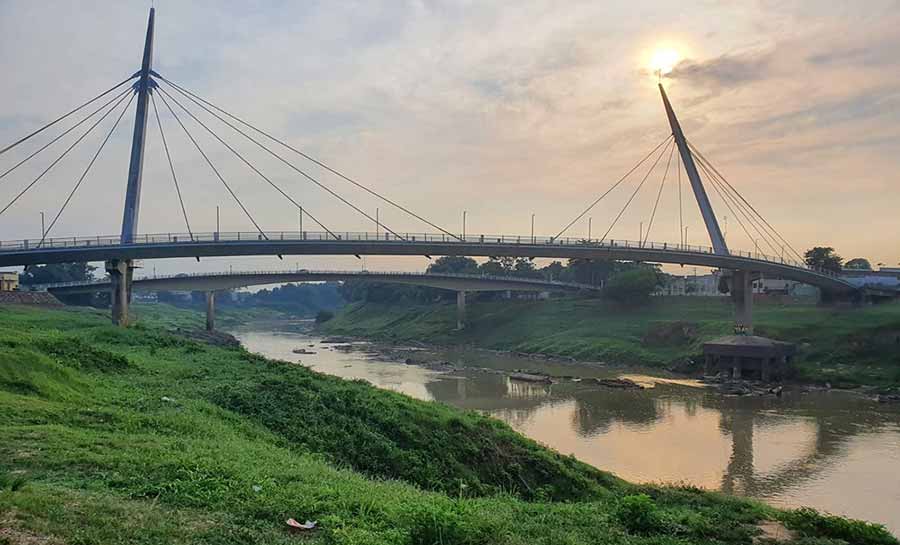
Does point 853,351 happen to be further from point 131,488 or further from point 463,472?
point 131,488

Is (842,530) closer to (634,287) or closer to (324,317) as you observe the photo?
(634,287)

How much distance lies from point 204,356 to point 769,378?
3402 cm

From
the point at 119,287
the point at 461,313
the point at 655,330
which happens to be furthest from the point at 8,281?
the point at 655,330

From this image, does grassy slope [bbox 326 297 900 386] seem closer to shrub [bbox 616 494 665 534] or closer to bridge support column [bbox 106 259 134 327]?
bridge support column [bbox 106 259 134 327]

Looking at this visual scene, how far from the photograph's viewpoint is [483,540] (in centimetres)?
768

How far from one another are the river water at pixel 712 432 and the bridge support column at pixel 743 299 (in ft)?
33.8

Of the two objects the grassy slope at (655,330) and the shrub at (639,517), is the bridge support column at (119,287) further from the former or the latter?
the shrub at (639,517)

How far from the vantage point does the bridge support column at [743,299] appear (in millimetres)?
51906

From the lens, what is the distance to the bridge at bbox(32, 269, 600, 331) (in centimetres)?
6638

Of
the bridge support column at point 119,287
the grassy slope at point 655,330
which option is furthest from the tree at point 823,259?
the bridge support column at point 119,287

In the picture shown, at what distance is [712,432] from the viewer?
28234 millimetres

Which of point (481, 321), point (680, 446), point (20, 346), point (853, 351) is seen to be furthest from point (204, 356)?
point (481, 321)

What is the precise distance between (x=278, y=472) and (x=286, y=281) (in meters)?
63.2

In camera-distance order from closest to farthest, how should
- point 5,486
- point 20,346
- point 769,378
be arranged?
point 5,486 < point 20,346 < point 769,378
